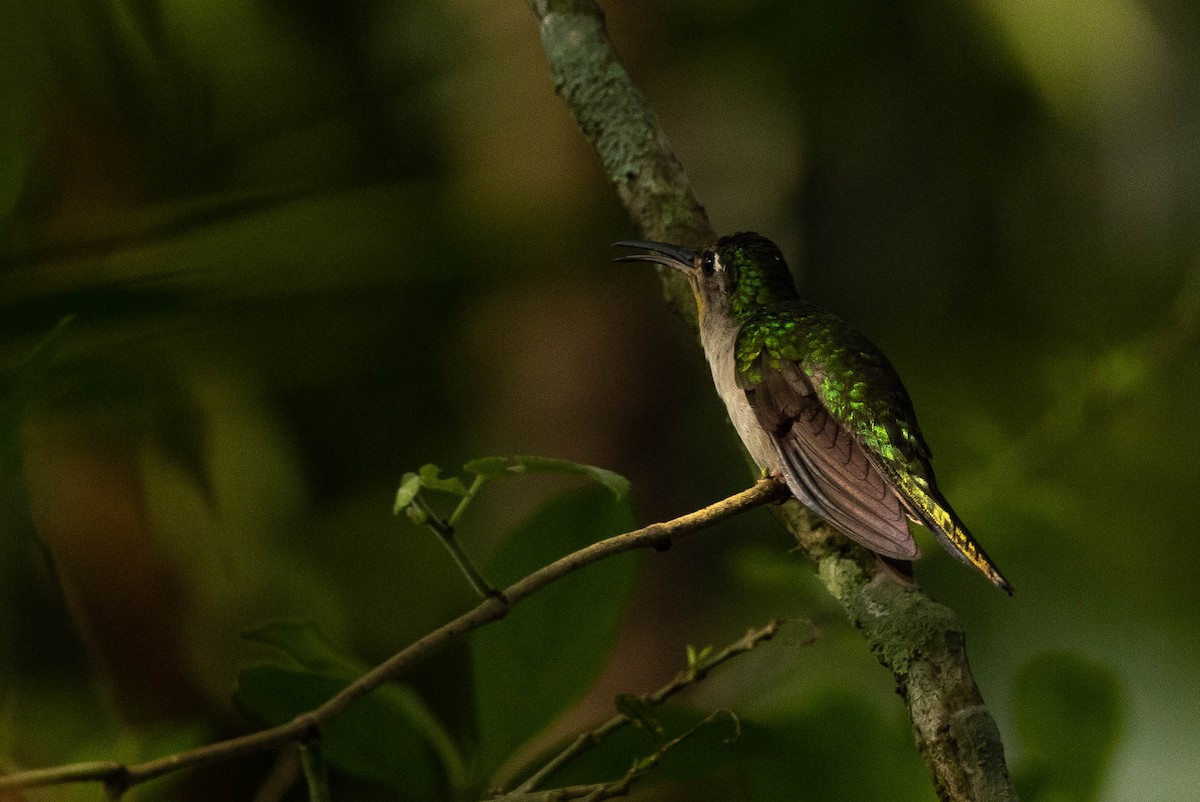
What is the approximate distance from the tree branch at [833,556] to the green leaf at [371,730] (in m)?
0.33

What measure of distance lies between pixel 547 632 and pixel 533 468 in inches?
7.0

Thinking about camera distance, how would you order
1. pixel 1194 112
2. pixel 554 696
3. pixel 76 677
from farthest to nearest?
pixel 1194 112
pixel 76 677
pixel 554 696

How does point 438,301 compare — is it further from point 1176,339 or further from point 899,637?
point 899,637

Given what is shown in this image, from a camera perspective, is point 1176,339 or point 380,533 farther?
point 380,533

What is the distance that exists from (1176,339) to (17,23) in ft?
4.81

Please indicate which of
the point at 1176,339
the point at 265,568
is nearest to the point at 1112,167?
the point at 1176,339

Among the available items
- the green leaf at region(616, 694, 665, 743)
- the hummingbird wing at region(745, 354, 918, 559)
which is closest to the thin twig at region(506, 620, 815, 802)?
the green leaf at region(616, 694, 665, 743)

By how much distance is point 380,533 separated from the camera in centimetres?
207

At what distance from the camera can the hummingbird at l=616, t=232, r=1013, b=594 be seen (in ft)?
3.16

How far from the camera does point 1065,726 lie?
796 millimetres

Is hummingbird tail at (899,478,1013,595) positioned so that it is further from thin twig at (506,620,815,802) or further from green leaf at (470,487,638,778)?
green leaf at (470,487,638,778)

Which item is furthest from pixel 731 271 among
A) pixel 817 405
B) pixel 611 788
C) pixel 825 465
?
pixel 611 788

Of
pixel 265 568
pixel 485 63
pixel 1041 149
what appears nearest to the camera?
pixel 265 568

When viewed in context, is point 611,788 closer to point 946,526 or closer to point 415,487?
point 415,487
